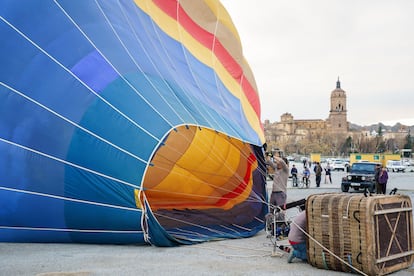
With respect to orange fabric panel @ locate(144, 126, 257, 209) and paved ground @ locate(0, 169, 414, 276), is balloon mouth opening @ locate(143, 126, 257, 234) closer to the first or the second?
orange fabric panel @ locate(144, 126, 257, 209)

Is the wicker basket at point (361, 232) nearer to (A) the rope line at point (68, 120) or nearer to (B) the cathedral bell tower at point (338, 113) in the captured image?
(A) the rope line at point (68, 120)

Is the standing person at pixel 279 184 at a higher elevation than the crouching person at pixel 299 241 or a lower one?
higher

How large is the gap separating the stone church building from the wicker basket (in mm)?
122075

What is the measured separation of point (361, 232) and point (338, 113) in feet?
452

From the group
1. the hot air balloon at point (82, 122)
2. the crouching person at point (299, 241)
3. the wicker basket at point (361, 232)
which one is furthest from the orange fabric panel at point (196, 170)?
the wicker basket at point (361, 232)

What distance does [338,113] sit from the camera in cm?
13800

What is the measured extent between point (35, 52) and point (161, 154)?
236 cm

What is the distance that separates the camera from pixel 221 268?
4516 mm

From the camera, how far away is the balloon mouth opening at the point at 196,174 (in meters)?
7.29

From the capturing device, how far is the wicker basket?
425cm

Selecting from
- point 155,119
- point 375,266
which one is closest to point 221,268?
point 375,266

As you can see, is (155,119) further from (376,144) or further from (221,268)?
(376,144)

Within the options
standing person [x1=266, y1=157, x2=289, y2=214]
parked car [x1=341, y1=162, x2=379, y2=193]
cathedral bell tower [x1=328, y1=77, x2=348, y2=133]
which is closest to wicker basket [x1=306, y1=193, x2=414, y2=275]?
standing person [x1=266, y1=157, x2=289, y2=214]

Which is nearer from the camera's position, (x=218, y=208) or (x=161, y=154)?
(x=161, y=154)
